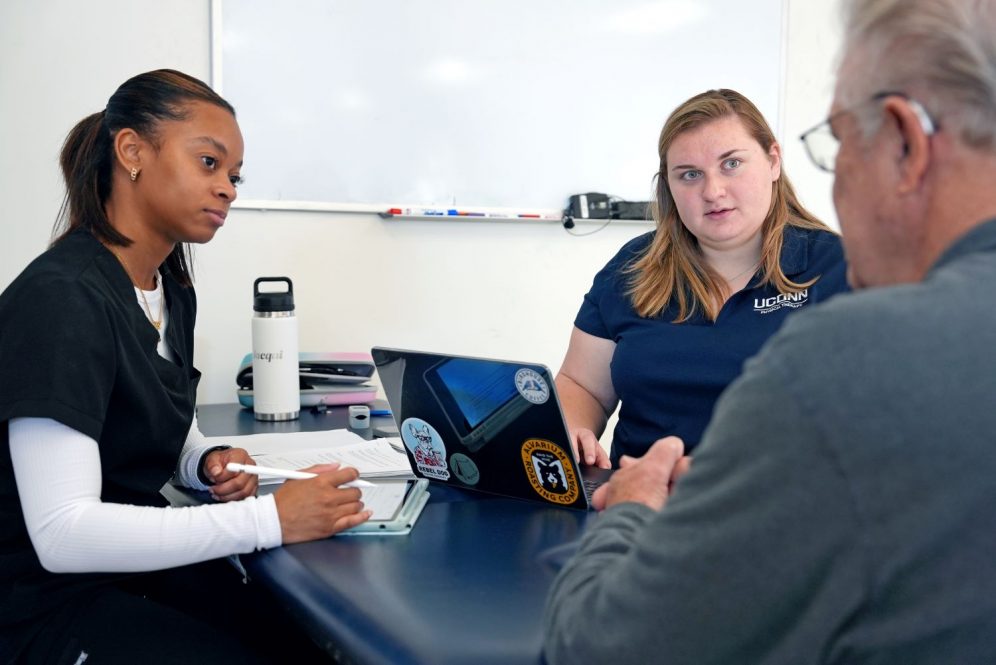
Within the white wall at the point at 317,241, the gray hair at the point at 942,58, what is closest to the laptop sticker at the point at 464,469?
the gray hair at the point at 942,58

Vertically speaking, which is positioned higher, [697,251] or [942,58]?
[942,58]

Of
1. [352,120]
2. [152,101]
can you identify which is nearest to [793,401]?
[152,101]

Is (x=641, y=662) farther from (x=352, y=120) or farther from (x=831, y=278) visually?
(x=352, y=120)

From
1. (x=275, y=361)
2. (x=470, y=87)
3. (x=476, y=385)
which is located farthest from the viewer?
(x=470, y=87)

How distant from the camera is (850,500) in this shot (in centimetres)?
53

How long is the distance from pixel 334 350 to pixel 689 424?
1.25 m

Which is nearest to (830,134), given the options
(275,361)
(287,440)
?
(287,440)

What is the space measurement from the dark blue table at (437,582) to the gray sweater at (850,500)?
0.61 ft

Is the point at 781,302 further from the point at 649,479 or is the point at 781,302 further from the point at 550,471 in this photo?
the point at 649,479

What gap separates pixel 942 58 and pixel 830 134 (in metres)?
0.12

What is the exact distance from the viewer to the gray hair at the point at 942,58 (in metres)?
0.59

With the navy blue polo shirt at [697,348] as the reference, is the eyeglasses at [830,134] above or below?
above

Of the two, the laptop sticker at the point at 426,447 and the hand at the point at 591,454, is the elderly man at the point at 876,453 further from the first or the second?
the hand at the point at 591,454

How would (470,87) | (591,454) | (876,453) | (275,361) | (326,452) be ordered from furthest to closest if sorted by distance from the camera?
(470,87)
(275,361)
(326,452)
(591,454)
(876,453)
